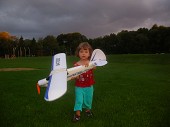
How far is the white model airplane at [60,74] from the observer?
19.0 feet

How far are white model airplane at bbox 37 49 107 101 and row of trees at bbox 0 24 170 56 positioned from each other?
9498 cm

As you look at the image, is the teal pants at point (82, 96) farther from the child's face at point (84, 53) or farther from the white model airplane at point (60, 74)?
the child's face at point (84, 53)

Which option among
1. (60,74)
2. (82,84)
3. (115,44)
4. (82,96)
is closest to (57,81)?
(60,74)

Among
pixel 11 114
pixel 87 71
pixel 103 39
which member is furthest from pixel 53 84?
pixel 103 39

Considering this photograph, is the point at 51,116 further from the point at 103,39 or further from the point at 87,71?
the point at 103,39

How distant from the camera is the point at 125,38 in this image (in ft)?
390

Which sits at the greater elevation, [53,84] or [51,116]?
[53,84]

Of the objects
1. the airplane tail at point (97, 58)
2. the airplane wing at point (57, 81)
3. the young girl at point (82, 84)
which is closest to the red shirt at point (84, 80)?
the young girl at point (82, 84)

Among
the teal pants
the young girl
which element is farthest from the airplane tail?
the teal pants

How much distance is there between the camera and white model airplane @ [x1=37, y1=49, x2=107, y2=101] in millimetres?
5800

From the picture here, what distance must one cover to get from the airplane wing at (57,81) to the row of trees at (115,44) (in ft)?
314

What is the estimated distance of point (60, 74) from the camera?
7160 mm

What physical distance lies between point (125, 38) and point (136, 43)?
374 inches

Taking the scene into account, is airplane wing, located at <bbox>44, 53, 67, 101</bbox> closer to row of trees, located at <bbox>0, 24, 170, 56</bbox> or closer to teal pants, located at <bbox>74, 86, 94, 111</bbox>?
teal pants, located at <bbox>74, 86, 94, 111</bbox>
